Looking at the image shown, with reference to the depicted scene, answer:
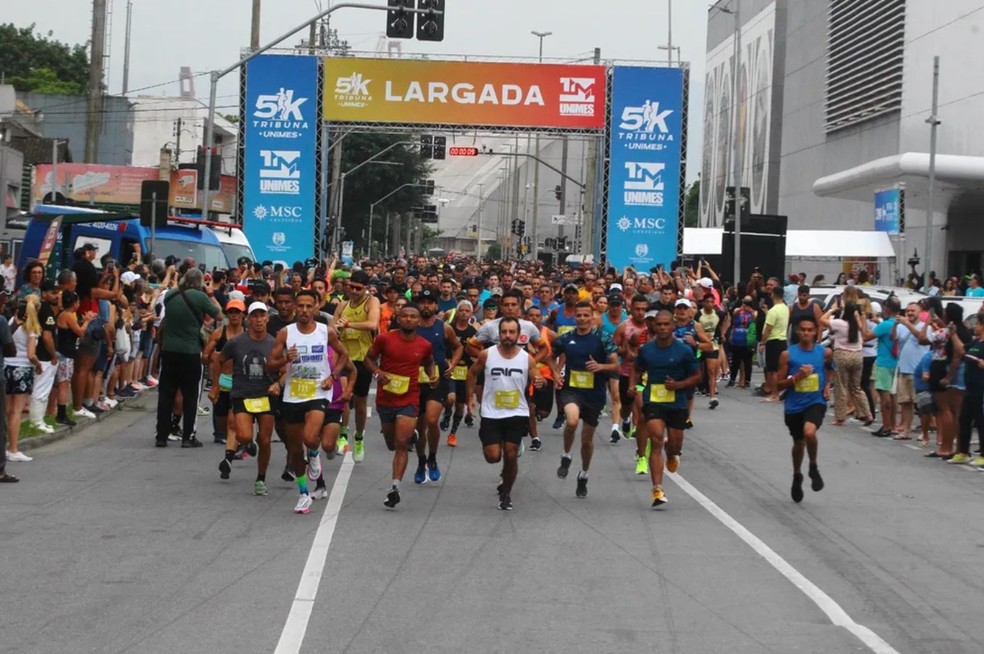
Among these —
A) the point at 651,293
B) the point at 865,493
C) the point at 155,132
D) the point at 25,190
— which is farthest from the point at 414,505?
the point at 155,132

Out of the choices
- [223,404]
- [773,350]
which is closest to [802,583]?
[223,404]

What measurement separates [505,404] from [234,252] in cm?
A: 1709

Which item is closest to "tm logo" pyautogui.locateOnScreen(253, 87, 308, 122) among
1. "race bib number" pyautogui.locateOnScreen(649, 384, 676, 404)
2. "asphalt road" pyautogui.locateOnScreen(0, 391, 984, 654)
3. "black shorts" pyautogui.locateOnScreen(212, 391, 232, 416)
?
"asphalt road" pyautogui.locateOnScreen(0, 391, 984, 654)

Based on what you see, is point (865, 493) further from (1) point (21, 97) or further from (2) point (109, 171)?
(1) point (21, 97)

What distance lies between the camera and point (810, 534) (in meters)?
11.9

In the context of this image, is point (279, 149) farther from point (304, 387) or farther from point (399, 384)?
point (304, 387)

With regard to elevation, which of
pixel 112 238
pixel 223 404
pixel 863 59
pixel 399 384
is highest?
pixel 863 59

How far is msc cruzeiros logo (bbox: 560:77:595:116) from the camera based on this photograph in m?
37.9

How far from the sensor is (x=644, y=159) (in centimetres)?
3803

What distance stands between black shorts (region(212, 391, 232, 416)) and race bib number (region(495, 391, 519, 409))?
3.78 meters

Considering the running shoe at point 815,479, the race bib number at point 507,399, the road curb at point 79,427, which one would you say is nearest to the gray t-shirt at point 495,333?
the race bib number at point 507,399

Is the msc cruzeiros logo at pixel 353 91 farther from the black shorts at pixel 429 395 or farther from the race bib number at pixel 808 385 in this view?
the race bib number at pixel 808 385

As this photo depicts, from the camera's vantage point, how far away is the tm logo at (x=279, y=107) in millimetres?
37938

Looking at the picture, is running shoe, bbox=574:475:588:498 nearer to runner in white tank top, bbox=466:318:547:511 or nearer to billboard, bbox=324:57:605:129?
runner in white tank top, bbox=466:318:547:511
